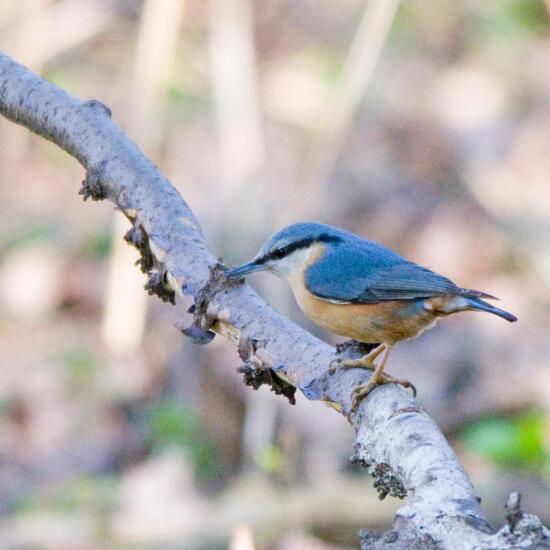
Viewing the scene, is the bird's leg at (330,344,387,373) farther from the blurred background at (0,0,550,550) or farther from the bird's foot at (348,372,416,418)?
the blurred background at (0,0,550,550)

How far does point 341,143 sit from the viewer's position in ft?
23.1

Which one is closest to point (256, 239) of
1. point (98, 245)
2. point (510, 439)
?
point (98, 245)

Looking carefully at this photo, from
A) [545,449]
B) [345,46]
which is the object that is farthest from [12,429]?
[345,46]

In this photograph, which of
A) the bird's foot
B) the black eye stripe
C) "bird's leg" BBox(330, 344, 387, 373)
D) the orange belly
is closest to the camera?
the bird's foot

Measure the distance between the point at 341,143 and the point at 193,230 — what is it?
181 inches

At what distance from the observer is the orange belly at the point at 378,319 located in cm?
290

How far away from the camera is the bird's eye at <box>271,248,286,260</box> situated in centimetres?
316

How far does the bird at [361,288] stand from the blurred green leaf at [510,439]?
1.64 m

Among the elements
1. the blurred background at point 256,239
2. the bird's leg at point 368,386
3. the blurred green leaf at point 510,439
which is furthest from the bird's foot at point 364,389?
the blurred green leaf at point 510,439

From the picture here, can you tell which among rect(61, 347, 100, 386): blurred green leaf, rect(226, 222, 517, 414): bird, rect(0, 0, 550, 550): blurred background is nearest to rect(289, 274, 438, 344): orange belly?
rect(226, 222, 517, 414): bird

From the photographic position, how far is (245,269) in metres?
2.66

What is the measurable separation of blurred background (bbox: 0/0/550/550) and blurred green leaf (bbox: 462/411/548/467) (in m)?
0.01

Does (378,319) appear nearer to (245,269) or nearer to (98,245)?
(245,269)

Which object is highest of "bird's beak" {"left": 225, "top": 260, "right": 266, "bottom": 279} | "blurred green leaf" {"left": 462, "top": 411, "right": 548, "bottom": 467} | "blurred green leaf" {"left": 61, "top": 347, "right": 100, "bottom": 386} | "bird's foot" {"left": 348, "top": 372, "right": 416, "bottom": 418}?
"blurred green leaf" {"left": 61, "top": 347, "right": 100, "bottom": 386}
